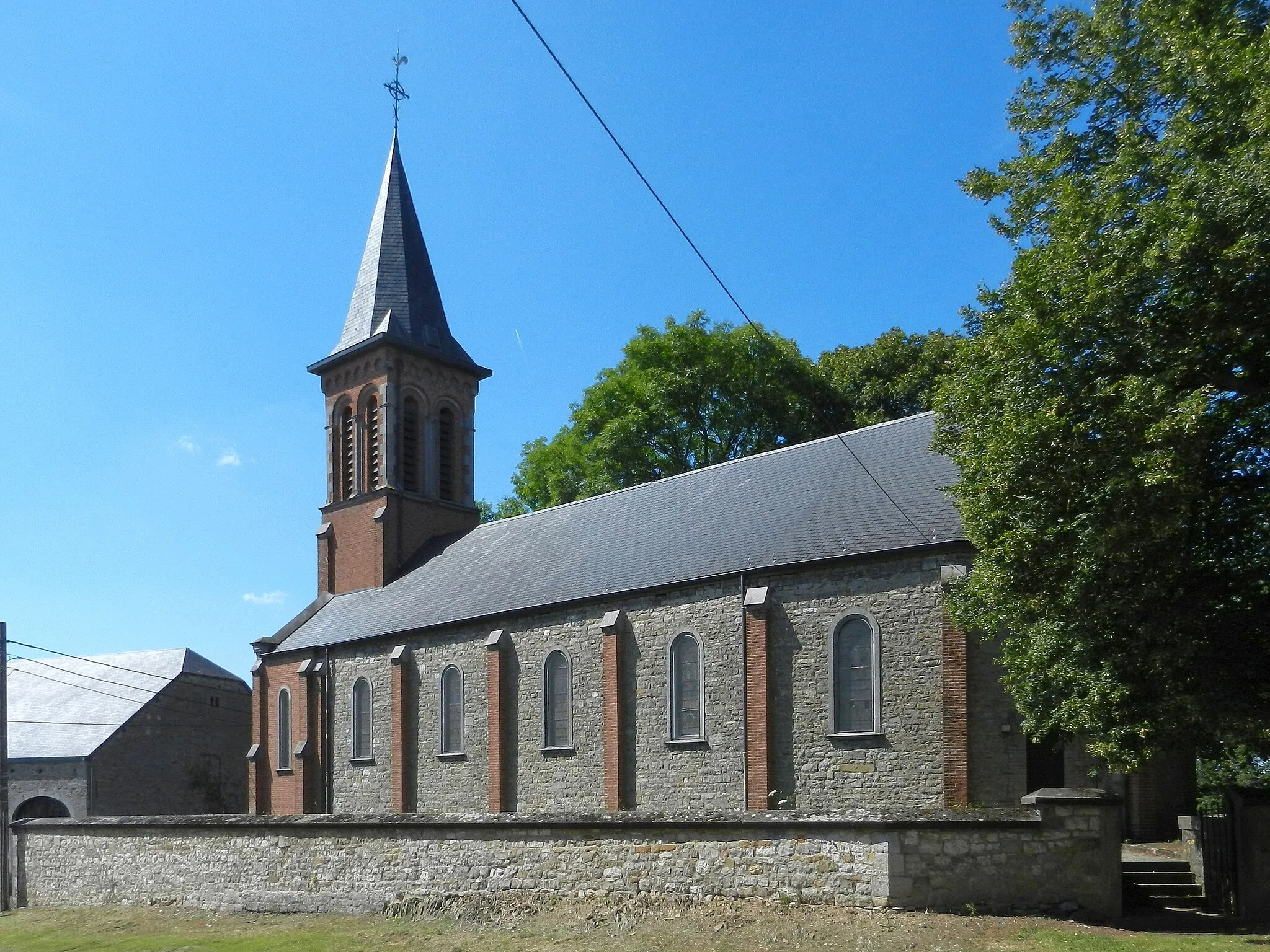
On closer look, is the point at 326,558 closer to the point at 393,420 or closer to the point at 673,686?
the point at 393,420

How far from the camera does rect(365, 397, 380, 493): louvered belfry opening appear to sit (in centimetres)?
3634

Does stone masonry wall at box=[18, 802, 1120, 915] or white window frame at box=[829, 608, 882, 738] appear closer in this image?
stone masonry wall at box=[18, 802, 1120, 915]

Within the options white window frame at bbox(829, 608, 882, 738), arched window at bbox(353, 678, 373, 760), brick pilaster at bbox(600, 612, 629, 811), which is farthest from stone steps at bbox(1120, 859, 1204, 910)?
arched window at bbox(353, 678, 373, 760)

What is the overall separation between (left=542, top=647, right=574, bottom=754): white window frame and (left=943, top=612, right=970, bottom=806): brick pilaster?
28.8 ft

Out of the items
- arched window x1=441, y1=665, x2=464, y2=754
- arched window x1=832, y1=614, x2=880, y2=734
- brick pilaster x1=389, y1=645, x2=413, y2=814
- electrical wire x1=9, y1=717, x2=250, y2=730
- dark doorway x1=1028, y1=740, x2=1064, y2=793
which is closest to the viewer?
dark doorway x1=1028, y1=740, x2=1064, y2=793

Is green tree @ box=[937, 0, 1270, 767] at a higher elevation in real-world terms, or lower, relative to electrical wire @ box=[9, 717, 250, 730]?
higher

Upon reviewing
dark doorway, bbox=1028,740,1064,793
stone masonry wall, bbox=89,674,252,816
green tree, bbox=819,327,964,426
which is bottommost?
stone masonry wall, bbox=89,674,252,816

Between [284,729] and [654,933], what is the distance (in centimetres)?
2234

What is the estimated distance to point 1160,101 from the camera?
16500 mm

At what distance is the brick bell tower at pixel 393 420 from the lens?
3578 centimetres

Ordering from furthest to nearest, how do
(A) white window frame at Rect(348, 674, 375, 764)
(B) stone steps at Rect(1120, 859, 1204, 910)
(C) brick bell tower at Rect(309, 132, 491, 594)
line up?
1. (C) brick bell tower at Rect(309, 132, 491, 594)
2. (A) white window frame at Rect(348, 674, 375, 764)
3. (B) stone steps at Rect(1120, 859, 1204, 910)

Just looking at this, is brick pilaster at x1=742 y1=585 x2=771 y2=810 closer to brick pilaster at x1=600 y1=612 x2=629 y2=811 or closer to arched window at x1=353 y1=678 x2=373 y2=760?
brick pilaster at x1=600 y1=612 x2=629 y2=811

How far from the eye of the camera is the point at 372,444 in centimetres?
3659

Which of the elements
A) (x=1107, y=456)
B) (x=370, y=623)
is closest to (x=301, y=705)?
(x=370, y=623)
